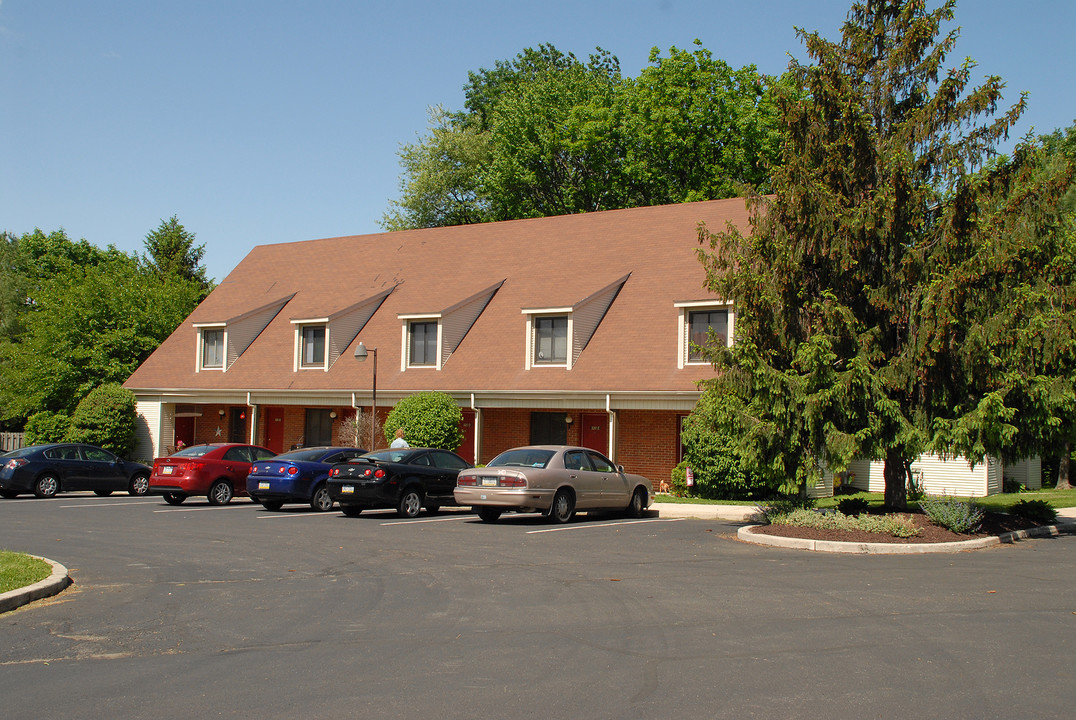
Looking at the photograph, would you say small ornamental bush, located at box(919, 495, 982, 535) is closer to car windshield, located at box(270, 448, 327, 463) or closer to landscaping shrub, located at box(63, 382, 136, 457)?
car windshield, located at box(270, 448, 327, 463)

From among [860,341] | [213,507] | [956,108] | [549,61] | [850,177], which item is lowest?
[213,507]

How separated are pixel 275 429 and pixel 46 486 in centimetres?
1085

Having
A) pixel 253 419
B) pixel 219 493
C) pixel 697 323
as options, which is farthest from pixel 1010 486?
pixel 253 419

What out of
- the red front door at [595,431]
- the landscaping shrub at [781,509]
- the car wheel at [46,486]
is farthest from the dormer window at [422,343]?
the landscaping shrub at [781,509]

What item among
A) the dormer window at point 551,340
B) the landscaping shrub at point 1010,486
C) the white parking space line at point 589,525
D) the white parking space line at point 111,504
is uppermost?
the dormer window at point 551,340

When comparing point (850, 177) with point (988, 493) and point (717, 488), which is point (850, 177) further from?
point (988, 493)

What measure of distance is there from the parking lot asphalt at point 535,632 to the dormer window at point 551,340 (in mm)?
13698

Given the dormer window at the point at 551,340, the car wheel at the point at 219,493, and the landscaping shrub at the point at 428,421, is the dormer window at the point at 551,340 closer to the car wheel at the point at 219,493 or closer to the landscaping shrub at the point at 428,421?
the landscaping shrub at the point at 428,421

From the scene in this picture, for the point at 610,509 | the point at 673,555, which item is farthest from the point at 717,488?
the point at 673,555

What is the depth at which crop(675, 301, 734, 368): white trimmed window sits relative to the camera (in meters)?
25.7

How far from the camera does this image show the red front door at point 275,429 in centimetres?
3490

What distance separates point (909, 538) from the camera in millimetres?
14953

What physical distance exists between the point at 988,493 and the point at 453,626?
915 inches

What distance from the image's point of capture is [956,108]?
16.4 metres
